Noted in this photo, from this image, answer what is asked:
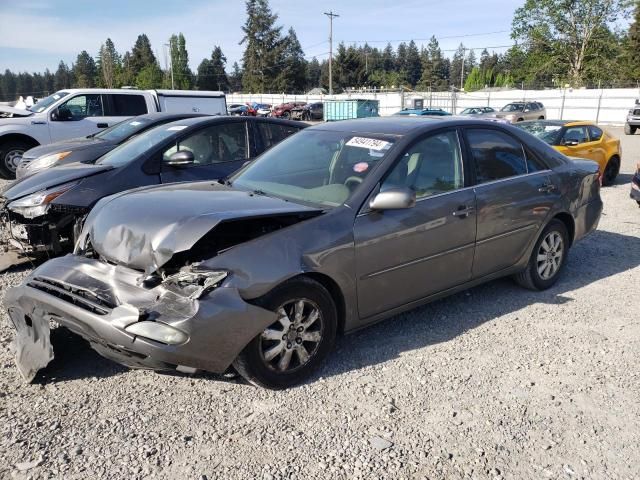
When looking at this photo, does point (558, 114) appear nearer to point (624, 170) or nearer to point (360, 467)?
point (624, 170)

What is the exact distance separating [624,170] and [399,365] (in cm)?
1315

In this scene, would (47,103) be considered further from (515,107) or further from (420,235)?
(515,107)

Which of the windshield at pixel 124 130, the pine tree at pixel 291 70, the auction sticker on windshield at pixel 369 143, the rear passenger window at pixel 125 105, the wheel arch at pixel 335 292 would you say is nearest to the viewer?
the wheel arch at pixel 335 292

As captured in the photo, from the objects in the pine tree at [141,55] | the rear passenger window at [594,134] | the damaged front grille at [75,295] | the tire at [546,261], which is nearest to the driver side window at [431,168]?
the tire at [546,261]

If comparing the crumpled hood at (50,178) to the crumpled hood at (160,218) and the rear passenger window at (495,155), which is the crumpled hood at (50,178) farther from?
the rear passenger window at (495,155)

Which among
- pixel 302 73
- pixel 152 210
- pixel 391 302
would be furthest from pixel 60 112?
pixel 302 73

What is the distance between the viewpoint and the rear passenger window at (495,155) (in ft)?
14.3

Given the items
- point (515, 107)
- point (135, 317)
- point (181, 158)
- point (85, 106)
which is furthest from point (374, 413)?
point (515, 107)

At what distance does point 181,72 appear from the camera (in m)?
96.2

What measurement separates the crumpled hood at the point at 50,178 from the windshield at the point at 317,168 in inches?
87.3

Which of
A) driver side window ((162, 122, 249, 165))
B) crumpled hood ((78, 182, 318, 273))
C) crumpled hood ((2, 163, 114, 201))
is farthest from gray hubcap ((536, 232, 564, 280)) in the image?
crumpled hood ((2, 163, 114, 201))

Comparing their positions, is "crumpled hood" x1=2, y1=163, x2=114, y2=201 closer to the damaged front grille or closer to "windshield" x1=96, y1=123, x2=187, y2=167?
"windshield" x1=96, y1=123, x2=187, y2=167

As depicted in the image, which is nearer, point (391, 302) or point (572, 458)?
point (572, 458)

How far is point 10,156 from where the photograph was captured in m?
11.4
